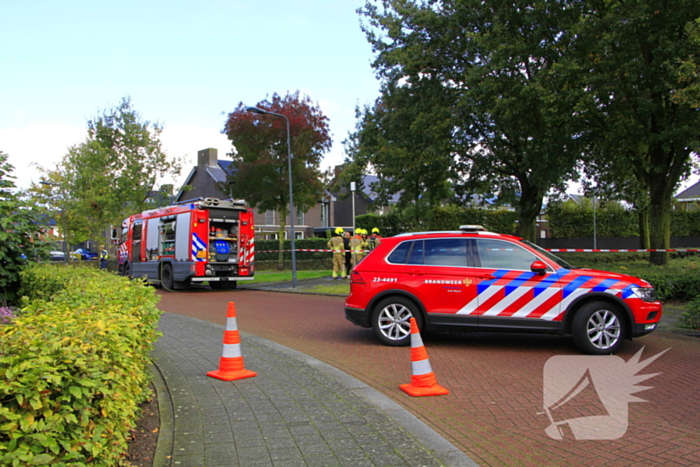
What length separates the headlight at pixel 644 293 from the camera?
7.45 meters

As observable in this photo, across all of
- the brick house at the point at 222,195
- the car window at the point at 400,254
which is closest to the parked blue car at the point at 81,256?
the brick house at the point at 222,195

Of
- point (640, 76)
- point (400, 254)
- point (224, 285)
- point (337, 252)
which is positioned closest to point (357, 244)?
point (337, 252)

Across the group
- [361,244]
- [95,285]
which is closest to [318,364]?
[95,285]

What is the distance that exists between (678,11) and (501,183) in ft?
45.2

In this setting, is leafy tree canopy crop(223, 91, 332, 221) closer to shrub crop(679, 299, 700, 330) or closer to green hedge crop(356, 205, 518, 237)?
green hedge crop(356, 205, 518, 237)

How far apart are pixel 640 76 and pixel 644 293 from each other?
10457 millimetres

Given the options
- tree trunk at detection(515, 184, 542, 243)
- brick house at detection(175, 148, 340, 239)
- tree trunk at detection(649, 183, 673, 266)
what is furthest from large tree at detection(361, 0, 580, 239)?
brick house at detection(175, 148, 340, 239)

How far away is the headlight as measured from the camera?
7453mm

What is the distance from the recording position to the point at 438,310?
26.5 feet

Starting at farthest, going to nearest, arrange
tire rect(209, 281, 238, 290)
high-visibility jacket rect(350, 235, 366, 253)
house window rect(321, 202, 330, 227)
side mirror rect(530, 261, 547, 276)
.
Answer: house window rect(321, 202, 330, 227)
tire rect(209, 281, 238, 290)
high-visibility jacket rect(350, 235, 366, 253)
side mirror rect(530, 261, 547, 276)

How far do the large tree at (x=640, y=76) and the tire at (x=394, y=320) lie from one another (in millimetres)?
9061

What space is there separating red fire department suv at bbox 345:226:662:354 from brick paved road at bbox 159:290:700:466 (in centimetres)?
40

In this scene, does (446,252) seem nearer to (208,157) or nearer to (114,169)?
(114,169)

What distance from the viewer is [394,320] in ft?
26.9
